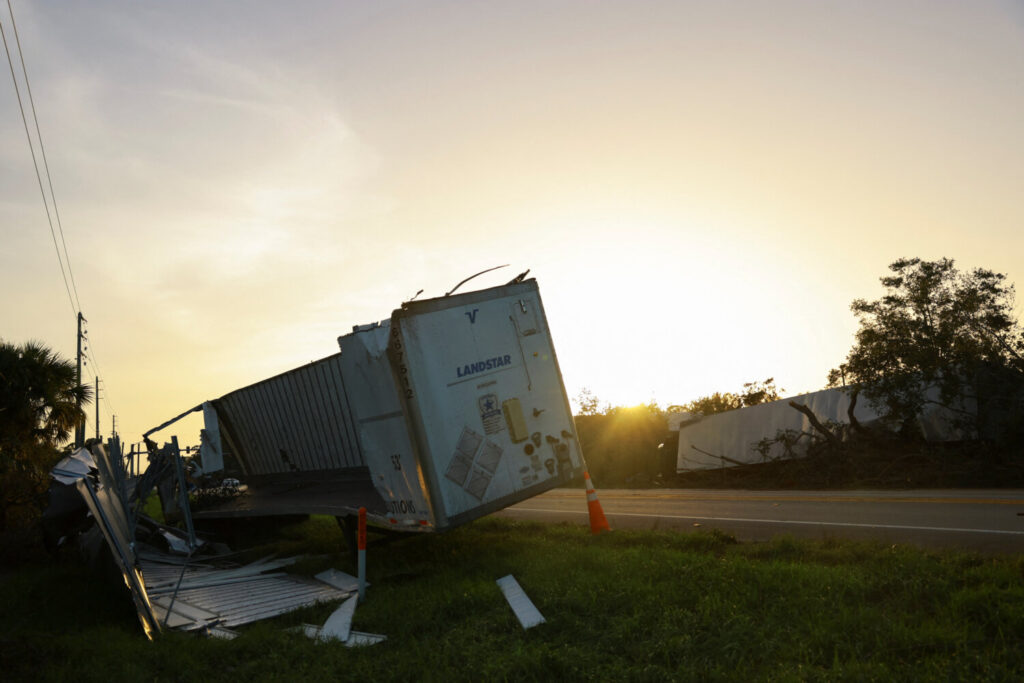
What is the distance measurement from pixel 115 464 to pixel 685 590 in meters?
8.98

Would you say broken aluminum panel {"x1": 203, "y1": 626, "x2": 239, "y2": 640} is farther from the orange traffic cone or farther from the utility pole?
the utility pole

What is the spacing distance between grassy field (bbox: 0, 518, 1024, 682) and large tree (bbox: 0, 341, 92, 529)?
32.4 ft

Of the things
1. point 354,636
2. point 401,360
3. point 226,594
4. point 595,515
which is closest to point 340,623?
point 354,636

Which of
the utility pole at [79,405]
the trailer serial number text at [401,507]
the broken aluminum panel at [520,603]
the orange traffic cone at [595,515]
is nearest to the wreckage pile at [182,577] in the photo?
the trailer serial number text at [401,507]

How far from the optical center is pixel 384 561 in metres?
11.6

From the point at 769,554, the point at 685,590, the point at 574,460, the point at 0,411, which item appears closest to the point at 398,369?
the point at 574,460

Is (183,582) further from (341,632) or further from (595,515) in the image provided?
(595,515)

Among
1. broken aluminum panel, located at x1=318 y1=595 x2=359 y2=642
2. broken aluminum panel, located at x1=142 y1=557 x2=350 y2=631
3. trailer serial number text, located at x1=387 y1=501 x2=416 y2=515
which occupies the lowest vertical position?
broken aluminum panel, located at x1=318 y1=595 x2=359 y2=642

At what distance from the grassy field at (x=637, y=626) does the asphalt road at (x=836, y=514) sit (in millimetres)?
1737

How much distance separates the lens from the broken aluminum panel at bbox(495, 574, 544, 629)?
24.3 ft

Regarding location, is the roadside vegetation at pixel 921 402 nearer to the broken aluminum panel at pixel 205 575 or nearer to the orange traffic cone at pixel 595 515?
the orange traffic cone at pixel 595 515

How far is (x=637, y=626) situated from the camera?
6844 millimetres

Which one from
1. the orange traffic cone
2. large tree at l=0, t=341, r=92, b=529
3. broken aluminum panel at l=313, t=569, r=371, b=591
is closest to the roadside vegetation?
the orange traffic cone

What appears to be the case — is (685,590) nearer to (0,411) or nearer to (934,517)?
(934,517)
